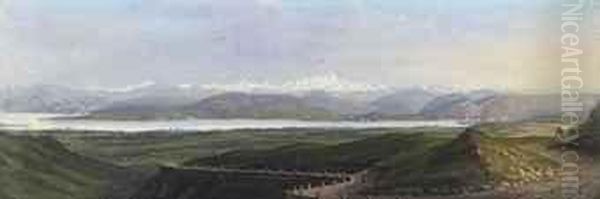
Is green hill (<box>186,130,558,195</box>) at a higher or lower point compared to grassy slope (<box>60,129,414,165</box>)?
lower

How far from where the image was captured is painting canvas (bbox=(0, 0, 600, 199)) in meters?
3.05

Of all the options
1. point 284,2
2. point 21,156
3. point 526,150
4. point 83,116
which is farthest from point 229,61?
point 526,150

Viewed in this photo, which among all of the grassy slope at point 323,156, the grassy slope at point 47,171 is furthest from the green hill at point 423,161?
the grassy slope at point 47,171

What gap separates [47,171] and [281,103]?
622 millimetres

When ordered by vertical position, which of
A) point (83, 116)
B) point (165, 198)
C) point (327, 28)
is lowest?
point (165, 198)

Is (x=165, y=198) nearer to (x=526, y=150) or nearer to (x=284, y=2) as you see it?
(x=284, y=2)

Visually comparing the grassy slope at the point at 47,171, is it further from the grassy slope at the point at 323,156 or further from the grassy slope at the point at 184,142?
the grassy slope at the point at 323,156

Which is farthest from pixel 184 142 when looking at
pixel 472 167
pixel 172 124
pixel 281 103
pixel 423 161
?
pixel 472 167

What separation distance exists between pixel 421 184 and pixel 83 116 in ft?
2.87

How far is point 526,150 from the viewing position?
3062mm

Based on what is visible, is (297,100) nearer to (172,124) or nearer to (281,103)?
(281,103)

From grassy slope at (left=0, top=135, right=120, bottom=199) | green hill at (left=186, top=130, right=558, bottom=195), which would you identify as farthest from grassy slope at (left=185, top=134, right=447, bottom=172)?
grassy slope at (left=0, top=135, right=120, bottom=199)

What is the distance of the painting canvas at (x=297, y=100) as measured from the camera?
10.0 ft

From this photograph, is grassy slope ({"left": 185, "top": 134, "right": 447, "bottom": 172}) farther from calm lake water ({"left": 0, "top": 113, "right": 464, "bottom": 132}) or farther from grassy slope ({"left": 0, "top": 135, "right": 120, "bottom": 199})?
grassy slope ({"left": 0, "top": 135, "right": 120, "bottom": 199})
